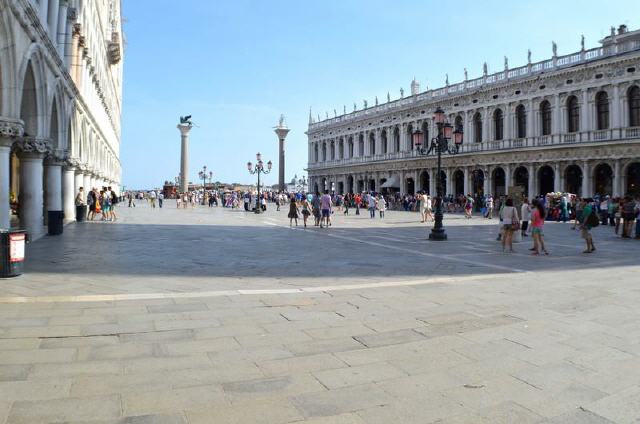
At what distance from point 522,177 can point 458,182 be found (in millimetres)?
7786

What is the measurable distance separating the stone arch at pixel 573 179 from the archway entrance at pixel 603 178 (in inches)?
53.2

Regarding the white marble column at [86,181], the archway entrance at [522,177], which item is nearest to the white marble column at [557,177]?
the archway entrance at [522,177]

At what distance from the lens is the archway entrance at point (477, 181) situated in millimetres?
46969

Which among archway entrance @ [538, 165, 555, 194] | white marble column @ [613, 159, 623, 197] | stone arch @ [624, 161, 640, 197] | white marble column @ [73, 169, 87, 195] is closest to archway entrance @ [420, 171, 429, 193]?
archway entrance @ [538, 165, 555, 194]

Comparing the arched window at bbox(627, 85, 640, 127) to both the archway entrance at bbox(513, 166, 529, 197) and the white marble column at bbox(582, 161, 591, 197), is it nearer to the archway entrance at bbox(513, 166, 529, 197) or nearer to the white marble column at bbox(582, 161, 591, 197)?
the white marble column at bbox(582, 161, 591, 197)

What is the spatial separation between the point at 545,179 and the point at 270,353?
41.1 m

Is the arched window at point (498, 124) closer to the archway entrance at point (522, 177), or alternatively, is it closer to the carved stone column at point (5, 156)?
the archway entrance at point (522, 177)

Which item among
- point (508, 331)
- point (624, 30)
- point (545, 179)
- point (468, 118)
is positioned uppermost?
point (624, 30)

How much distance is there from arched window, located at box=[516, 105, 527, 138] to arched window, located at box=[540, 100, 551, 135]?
155 centimetres

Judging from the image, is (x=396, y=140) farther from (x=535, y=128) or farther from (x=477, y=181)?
(x=535, y=128)

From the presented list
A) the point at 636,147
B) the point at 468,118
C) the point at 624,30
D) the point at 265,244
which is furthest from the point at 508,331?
the point at 468,118

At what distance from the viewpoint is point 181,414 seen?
357 cm

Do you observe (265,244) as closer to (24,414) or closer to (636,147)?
(24,414)

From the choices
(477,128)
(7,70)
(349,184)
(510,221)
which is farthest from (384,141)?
(7,70)
